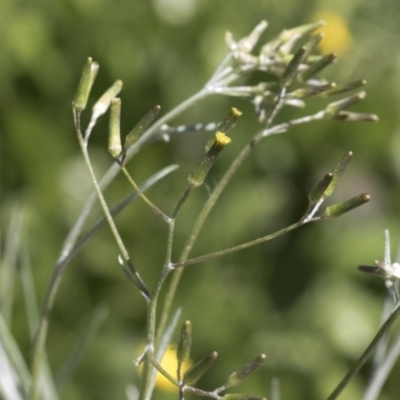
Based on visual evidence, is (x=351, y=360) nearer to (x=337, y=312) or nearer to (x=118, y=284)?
(x=337, y=312)

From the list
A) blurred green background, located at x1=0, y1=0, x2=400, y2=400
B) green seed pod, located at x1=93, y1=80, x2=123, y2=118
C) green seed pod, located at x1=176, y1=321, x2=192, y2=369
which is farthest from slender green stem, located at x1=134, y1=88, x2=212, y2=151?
blurred green background, located at x1=0, y1=0, x2=400, y2=400

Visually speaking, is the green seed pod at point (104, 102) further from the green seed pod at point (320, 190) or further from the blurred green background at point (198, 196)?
the blurred green background at point (198, 196)

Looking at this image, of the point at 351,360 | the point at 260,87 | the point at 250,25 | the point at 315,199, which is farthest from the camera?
the point at 250,25

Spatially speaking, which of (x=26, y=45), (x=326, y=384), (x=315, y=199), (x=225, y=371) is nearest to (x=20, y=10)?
(x=26, y=45)

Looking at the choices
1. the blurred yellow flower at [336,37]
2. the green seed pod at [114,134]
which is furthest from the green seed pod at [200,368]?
the blurred yellow flower at [336,37]

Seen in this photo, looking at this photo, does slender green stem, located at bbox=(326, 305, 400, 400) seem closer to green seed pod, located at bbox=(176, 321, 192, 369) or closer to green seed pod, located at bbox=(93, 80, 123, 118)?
green seed pod, located at bbox=(176, 321, 192, 369)
